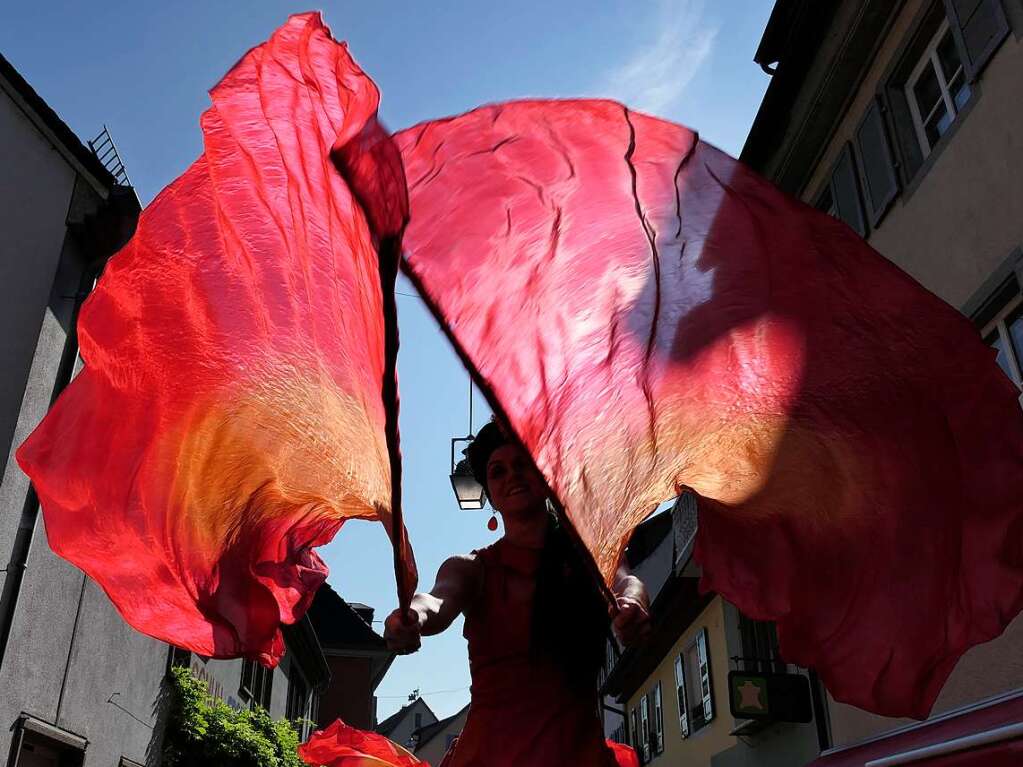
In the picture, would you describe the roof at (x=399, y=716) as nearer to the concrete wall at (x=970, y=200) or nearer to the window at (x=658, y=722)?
the window at (x=658, y=722)

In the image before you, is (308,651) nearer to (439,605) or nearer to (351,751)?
(351,751)

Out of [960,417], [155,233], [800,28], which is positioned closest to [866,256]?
[960,417]

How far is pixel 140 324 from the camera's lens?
9.36ft

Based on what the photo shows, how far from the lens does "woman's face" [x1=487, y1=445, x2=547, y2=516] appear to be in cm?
301

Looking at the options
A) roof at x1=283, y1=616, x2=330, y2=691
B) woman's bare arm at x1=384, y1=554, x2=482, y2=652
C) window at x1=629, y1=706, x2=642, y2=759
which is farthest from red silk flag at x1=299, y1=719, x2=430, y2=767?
window at x1=629, y1=706, x2=642, y2=759

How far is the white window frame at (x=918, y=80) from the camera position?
9.46 m

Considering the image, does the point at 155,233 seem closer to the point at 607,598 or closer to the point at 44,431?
the point at 44,431

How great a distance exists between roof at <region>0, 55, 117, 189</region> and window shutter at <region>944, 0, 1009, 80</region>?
10.4 meters

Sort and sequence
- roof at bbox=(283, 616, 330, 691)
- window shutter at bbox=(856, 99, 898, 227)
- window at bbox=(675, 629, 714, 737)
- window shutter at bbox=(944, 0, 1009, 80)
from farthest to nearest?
roof at bbox=(283, 616, 330, 691), window at bbox=(675, 629, 714, 737), window shutter at bbox=(856, 99, 898, 227), window shutter at bbox=(944, 0, 1009, 80)

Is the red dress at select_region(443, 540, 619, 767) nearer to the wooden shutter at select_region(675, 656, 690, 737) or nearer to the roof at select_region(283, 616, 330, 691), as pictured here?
the wooden shutter at select_region(675, 656, 690, 737)

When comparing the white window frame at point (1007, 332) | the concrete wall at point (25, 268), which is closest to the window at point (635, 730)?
the concrete wall at point (25, 268)

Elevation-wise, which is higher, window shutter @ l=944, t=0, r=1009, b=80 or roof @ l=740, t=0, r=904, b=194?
roof @ l=740, t=0, r=904, b=194

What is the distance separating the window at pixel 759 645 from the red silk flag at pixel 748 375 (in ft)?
40.6

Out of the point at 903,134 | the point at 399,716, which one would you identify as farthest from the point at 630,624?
the point at 399,716
